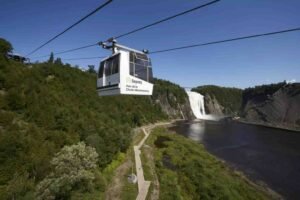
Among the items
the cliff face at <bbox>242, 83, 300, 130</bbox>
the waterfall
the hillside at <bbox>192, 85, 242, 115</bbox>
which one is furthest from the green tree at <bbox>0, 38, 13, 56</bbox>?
the hillside at <bbox>192, 85, 242, 115</bbox>

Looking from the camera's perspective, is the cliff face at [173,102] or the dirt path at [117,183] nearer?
the dirt path at [117,183]

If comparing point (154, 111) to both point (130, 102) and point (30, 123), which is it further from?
point (30, 123)

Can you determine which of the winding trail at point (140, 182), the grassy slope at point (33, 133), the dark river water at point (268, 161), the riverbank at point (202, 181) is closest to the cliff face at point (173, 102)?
the dark river water at point (268, 161)

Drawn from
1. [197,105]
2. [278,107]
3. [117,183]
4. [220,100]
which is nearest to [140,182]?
[117,183]

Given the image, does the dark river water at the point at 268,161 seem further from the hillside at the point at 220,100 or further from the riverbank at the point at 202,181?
the hillside at the point at 220,100

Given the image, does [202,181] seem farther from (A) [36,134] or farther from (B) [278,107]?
(B) [278,107]

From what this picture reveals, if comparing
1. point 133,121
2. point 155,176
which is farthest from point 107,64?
point 133,121

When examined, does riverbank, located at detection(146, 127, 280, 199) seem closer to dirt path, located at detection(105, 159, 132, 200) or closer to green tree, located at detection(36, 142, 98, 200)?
dirt path, located at detection(105, 159, 132, 200)
